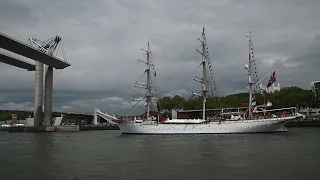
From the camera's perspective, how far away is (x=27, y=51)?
93.0 meters

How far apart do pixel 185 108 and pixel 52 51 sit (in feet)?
247

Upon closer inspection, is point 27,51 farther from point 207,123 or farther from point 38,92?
point 207,123

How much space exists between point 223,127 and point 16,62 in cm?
7560

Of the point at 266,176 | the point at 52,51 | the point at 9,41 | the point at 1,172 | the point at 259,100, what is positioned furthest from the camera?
the point at 259,100

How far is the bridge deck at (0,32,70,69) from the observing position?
83.3 m

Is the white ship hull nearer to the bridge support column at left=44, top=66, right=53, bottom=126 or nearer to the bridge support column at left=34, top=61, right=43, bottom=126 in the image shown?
the bridge support column at left=44, top=66, right=53, bottom=126

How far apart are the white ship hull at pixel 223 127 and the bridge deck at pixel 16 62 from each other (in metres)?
54.4

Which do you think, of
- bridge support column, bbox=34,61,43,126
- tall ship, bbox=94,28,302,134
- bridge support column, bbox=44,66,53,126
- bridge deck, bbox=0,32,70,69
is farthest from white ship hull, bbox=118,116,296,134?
bridge support column, bbox=34,61,43,126

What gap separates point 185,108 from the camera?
15988 centimetres

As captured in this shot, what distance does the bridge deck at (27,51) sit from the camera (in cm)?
8328

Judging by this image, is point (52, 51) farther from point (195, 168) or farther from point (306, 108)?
point (306, 108)

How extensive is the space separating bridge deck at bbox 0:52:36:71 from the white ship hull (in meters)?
54.4

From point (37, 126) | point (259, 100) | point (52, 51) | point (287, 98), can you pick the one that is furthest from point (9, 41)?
point (287, 98)

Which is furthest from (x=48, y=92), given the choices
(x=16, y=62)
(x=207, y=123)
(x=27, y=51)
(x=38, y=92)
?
(x=207, y=123)
